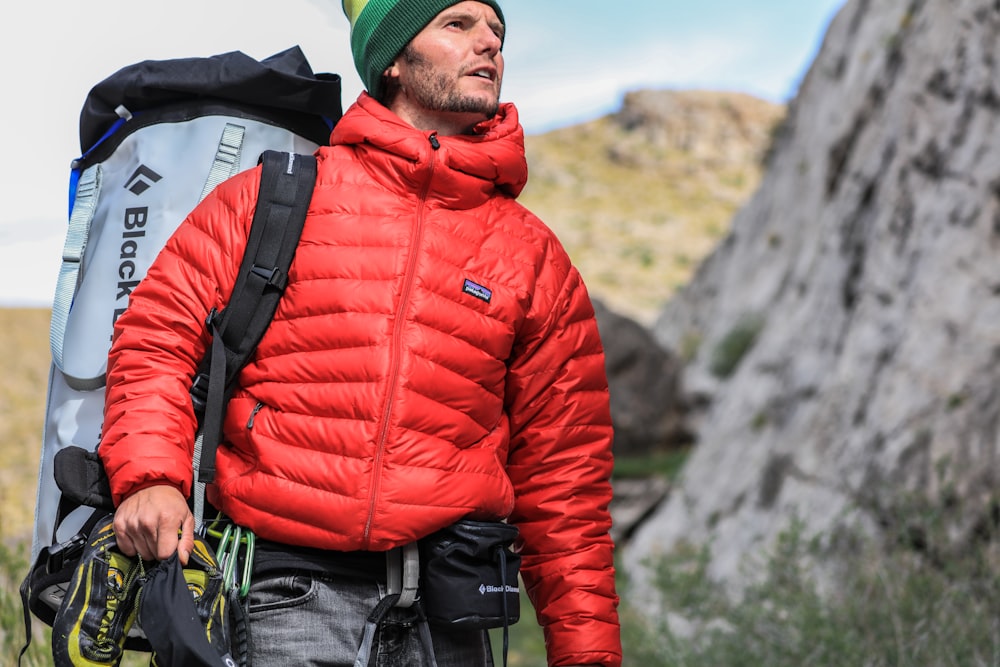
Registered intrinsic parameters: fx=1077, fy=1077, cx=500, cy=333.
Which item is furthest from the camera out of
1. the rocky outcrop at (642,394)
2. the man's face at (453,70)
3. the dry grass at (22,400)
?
the rocky outcrop at (642,394)

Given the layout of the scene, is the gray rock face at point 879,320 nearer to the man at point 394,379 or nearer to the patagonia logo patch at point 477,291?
the man at point 394,379

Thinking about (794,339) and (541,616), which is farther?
(794,339)

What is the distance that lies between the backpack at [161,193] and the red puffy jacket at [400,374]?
56mm

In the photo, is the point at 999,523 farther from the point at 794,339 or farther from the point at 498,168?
the point at 794,339

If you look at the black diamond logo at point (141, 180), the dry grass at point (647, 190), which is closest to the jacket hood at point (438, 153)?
the black diamond logo at point (141, 180)

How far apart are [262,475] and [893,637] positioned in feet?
9.80

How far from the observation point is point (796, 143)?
1485 centimetres

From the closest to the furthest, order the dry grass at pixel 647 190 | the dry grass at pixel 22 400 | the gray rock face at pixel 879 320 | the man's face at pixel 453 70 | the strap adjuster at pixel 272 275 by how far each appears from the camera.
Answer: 1. the strap adjuster at pixel 272 275
2. the man's face at pixel 453 70
3. the gray rock face at pixel 879 320
4. the dry grass at pixel 22 400
5. the dry grass at pixel 647 190

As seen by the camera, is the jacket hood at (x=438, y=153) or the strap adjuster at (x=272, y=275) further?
the jacket hood at (x=438, y=153)

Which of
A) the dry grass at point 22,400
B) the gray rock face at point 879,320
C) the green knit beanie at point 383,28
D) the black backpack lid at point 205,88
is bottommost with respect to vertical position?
the dry grass at point 22,400

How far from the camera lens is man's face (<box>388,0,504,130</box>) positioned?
2.48 m

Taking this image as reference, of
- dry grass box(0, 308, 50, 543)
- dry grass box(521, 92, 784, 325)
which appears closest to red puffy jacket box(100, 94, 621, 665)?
dry grass box(0, 308, 50, 543)

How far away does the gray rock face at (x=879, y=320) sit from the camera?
6109 mm

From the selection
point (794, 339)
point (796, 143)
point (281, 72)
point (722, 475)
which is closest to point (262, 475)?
point (281, 72)
